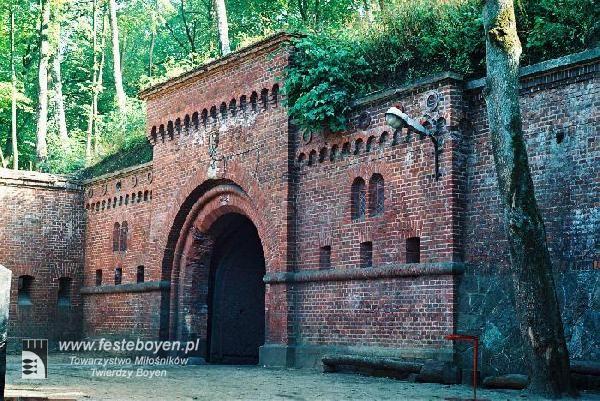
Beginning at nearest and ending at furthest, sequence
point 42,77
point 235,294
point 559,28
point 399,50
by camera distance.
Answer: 1. point 559,28
2. point 399,50
3. point 235,294
4. point 42,77

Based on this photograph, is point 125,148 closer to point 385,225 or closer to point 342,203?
point 342,203

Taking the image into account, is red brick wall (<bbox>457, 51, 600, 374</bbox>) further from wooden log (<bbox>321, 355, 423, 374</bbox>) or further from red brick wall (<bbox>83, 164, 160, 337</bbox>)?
red brick wall (<bbox>83, 164, 160, 337</bbox>)

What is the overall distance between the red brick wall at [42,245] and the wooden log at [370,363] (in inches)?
418

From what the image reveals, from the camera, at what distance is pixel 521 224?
10320 mm

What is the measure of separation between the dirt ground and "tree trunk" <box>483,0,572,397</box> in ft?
1.54

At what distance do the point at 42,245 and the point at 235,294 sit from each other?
20.4 feet

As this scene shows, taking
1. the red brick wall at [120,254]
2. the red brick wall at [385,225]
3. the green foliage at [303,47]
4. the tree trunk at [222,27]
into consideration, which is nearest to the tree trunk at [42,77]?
the green foliage at [303,47]

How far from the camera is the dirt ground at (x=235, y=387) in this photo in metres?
10.2

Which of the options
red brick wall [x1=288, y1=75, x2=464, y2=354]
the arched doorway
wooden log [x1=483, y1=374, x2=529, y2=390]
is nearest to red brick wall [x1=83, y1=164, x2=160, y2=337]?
the arched doorway

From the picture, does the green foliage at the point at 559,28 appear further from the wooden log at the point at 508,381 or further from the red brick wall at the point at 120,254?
the red brick wall at the point at 120,254

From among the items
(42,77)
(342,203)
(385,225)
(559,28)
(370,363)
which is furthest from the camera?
(42,77)

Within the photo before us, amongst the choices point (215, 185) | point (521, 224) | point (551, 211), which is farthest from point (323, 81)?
point (521, 224)

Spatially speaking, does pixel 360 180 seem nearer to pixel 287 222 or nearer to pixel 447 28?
pixel 287 222

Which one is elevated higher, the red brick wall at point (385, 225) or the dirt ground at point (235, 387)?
the red brick wall at point (385, 225)
